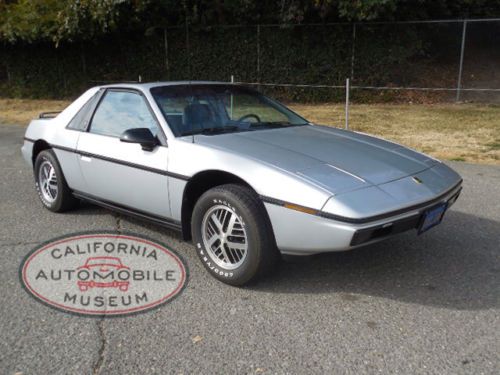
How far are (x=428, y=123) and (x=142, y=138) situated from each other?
9064 mm

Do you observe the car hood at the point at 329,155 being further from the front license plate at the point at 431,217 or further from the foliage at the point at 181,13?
the foliage at the point at 181,13

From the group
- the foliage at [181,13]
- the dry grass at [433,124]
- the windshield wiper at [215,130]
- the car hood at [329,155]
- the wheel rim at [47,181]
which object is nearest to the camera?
the car hood at [329,155]

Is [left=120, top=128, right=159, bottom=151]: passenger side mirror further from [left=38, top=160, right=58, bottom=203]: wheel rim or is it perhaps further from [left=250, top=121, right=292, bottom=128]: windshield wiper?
[left=38, top=160, right=58, bottom=203]: wheel rim

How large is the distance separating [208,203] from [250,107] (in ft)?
5.11

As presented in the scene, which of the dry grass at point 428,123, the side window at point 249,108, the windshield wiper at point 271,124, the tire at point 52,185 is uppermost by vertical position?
the side window at point 249,108

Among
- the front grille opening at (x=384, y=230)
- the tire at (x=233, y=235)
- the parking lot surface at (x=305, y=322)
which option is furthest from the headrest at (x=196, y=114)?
the front grille opening at (x=384, y=230)

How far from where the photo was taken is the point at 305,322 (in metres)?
3.00

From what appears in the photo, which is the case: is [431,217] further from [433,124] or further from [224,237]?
[433,124]

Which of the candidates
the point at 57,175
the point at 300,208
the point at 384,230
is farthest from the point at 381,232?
the point at 57,175

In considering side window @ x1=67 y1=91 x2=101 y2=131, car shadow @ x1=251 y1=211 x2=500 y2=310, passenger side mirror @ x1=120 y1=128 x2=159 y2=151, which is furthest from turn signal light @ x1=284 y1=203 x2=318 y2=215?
side window @ x1=67 y1=91 x2=101 y2=131

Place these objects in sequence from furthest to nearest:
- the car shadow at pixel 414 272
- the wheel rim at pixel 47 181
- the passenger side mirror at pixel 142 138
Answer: the wheel rim at pixel 47 181 < the passenger side mirror at pixel 142 138 < the car shadow at pixel 414 272

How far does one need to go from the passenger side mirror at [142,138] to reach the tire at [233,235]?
0.65 m

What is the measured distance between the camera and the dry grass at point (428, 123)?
8.58 m

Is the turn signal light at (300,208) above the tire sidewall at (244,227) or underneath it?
above
